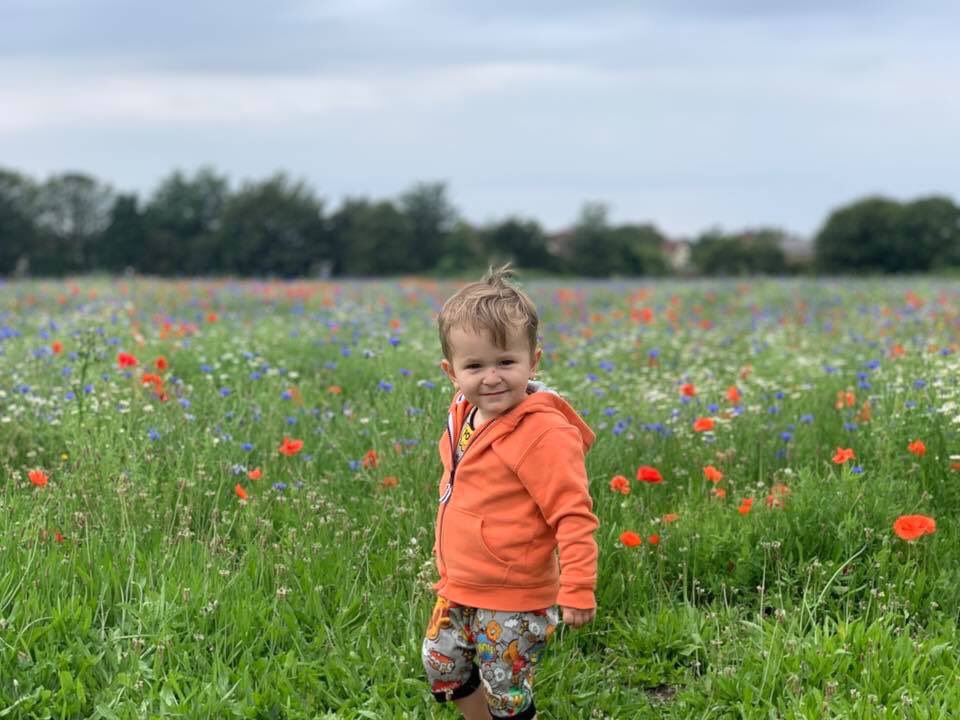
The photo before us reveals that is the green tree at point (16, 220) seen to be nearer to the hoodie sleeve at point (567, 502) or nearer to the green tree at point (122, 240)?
the green tree at point (122, 240)

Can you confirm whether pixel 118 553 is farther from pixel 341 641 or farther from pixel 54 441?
pixel 54 441

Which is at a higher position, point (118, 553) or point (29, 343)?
point (29, 343)

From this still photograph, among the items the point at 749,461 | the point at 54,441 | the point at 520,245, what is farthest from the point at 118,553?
the point at 520,245

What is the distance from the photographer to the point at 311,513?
404cm

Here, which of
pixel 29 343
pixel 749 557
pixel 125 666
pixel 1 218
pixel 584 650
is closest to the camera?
pixel 125 666

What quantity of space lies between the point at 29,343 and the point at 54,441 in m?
2.63

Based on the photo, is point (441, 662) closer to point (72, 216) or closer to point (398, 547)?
point (398, 547)

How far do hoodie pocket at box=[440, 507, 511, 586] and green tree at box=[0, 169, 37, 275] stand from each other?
48.1m

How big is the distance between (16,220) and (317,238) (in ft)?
46.8

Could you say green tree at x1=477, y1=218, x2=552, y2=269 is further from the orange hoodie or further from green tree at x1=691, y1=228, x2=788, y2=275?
the orange hoodie

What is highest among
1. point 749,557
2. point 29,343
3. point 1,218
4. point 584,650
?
point 1,218

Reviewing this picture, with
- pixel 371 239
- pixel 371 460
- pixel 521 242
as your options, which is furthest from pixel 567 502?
pixel 521 242

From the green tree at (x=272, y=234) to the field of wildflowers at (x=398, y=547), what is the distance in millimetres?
43951

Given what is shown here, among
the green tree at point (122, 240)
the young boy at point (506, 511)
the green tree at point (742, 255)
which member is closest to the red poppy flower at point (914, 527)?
the young boy at point (506, 511)
